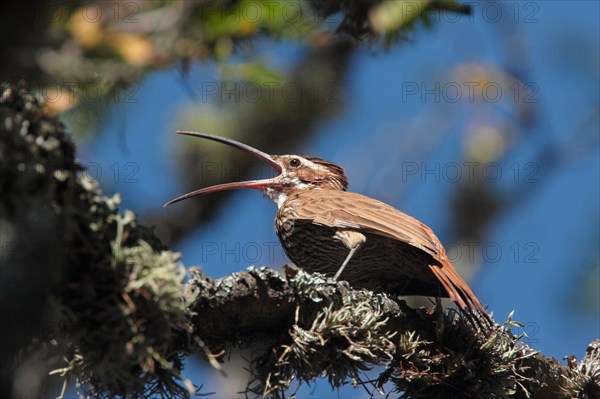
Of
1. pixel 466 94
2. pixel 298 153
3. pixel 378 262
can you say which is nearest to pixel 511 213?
pixel 466 94

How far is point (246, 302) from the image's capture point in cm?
347

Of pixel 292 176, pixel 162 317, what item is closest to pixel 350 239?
pixel 292 176

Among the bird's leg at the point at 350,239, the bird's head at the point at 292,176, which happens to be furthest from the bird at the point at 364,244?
the bird's head at the point at 292,176

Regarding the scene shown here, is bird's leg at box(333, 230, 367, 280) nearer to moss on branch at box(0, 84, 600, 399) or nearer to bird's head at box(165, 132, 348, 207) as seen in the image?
moss on branch at box(0, 84, 600, 399)

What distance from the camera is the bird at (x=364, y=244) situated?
5.21 m

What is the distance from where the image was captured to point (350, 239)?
5461mm

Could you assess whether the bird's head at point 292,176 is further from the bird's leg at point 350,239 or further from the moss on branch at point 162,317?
the moss on branch at point 162,317

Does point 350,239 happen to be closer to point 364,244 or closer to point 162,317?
point 364,244

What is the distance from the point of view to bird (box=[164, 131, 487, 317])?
521cm

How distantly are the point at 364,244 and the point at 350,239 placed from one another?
10 centimetres

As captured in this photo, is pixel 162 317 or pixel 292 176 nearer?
pixel 162 317

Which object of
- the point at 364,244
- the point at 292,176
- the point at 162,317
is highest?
the point at 292,176

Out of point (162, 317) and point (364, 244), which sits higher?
point (364, 244)

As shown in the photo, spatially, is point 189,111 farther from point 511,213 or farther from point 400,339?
point 400,339
